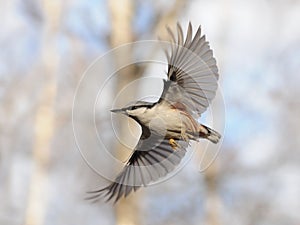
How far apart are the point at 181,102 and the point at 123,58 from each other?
2.63 m

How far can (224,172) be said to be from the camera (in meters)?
6.89

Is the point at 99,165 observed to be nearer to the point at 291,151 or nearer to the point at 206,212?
the point at 206,212

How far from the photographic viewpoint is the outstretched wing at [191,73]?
1.24 meters

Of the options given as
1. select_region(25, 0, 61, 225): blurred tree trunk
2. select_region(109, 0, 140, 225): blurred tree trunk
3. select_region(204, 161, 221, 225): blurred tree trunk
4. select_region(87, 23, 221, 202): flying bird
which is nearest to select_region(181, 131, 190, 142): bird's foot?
select_region(87, 23, 221, 202): flying bird

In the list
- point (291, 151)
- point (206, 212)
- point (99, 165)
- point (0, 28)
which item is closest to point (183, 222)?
point (206, 212)

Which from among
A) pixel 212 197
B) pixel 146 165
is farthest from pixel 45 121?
pixel 146 165

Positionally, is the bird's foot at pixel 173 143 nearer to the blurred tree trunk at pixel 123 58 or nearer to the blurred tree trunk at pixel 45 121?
the blurred tree trunk at pixel 123 58

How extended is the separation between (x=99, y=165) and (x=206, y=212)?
458cm

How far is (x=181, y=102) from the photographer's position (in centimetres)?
124

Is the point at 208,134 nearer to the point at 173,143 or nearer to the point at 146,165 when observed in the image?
the point at 173,143

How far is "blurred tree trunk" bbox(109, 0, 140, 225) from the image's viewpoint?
11.8ft

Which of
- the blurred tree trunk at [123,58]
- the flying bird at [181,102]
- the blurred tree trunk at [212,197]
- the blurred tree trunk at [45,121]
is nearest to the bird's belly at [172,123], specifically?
the flying bird at [181,102]

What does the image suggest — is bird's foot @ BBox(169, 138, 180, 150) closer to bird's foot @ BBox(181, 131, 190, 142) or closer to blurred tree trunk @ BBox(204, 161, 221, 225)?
bird's foot @ BBox(181, 131, 190, 142)

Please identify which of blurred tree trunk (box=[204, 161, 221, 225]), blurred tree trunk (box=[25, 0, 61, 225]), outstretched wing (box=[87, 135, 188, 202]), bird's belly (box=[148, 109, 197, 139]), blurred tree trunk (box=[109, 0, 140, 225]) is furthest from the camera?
blurred tree trunk (box=[204, 161, 221, 225])
